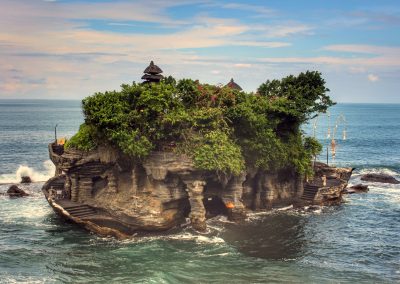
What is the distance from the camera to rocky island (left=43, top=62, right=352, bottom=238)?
40.2 metres

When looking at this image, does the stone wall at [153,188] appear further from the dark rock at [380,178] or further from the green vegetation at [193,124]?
the dark rock at [380,178]

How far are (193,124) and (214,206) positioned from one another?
10474mm

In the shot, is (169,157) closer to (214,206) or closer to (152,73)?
(214,206)

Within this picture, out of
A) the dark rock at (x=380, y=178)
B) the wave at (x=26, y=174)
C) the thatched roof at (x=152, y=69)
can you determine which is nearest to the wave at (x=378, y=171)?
the dark rock at (x=380, y=178)

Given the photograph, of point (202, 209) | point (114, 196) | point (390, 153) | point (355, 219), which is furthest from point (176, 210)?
point (390, 153)

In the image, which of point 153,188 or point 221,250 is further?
point 153,188

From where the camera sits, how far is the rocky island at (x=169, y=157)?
40.2 m

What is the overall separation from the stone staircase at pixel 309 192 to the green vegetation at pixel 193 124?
19.4ft

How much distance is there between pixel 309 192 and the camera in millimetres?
53562

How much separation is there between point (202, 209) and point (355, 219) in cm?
1722

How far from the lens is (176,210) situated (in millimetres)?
42875

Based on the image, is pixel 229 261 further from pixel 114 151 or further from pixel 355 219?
pixel 355 219

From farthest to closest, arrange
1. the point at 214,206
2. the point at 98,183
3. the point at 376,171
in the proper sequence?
the point at 376,171, the point at 214,206, the point at 98,183

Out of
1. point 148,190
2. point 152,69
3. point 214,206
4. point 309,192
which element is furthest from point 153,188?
point 309,192
